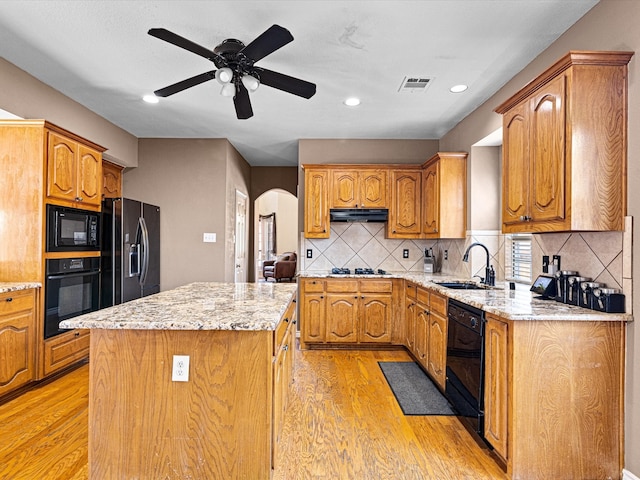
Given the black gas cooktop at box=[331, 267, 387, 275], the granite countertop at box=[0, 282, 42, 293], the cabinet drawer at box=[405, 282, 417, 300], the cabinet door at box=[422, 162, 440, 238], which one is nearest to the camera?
the granite countertop at box=[0, 282, 42, 293]

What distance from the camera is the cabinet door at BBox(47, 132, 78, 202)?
309 cm

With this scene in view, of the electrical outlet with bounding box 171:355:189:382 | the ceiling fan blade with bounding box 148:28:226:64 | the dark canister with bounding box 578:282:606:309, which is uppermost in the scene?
the ceiling fan blade with bounding box 148:28:226:64

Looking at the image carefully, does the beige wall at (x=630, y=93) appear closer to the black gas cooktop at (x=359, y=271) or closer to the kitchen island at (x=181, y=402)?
the kitchen island at (x=181, y=402)

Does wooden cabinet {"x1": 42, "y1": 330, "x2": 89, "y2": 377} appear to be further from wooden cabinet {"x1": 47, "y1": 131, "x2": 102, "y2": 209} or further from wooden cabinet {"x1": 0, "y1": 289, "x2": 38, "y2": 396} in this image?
wooden cabinet {"x1": 47, "y1": 131, "x2": 102, "y2": 209}

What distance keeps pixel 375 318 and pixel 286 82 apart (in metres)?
2.75

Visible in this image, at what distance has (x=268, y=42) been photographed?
200 cm

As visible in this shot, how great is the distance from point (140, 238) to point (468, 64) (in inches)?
149

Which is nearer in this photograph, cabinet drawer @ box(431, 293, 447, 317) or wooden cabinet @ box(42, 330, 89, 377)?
cabinet drawer @ box(431, 293, 447, 317)

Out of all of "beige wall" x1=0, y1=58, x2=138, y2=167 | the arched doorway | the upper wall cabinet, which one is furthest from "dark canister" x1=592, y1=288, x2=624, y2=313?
the arched doorway

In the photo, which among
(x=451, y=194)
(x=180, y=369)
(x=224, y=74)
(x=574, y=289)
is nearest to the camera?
(x=180, y=369)

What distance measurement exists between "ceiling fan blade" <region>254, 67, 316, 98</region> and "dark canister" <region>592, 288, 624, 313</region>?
6.64 ft

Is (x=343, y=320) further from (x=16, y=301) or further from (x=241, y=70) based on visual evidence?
(x=16, y=301)

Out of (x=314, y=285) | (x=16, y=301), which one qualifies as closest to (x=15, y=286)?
(x=16, y=301)

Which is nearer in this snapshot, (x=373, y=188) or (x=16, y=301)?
(x=16, y=301)
